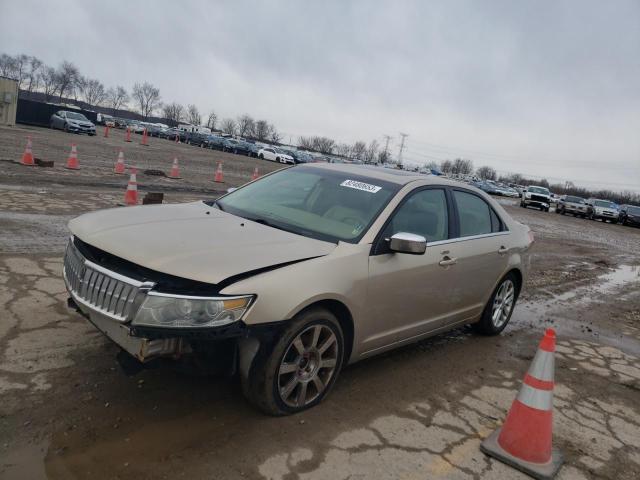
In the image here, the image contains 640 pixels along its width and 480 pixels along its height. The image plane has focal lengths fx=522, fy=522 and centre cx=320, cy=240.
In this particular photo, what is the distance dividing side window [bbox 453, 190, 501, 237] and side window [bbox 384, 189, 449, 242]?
28 centimetres

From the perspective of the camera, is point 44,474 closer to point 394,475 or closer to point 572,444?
point 394,475

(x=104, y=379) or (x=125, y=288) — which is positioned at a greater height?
(x=125, y=288)

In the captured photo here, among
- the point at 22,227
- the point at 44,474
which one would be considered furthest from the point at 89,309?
the point at 22,227

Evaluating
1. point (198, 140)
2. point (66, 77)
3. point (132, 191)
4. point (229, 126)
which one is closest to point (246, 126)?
point (229, 126)

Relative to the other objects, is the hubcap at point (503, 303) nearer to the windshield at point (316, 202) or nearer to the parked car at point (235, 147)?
the windshield at point (316, 202)

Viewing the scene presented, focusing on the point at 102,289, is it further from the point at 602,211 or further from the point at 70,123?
the point at 602,211

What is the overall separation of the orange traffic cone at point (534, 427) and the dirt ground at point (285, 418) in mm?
94

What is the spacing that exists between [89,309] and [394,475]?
2067 mm

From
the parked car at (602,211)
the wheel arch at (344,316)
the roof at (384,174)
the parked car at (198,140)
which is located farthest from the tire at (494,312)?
the parked car at (198,140)

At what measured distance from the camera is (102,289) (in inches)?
123

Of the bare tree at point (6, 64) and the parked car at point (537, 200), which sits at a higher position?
the bare tree at point (6, 64)

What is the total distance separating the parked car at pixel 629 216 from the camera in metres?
33.9

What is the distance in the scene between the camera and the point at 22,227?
7469 mm

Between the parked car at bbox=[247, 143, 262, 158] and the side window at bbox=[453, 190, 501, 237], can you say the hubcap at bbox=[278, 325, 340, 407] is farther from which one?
the parked car at bbox=[247, 143, 262, 158]
